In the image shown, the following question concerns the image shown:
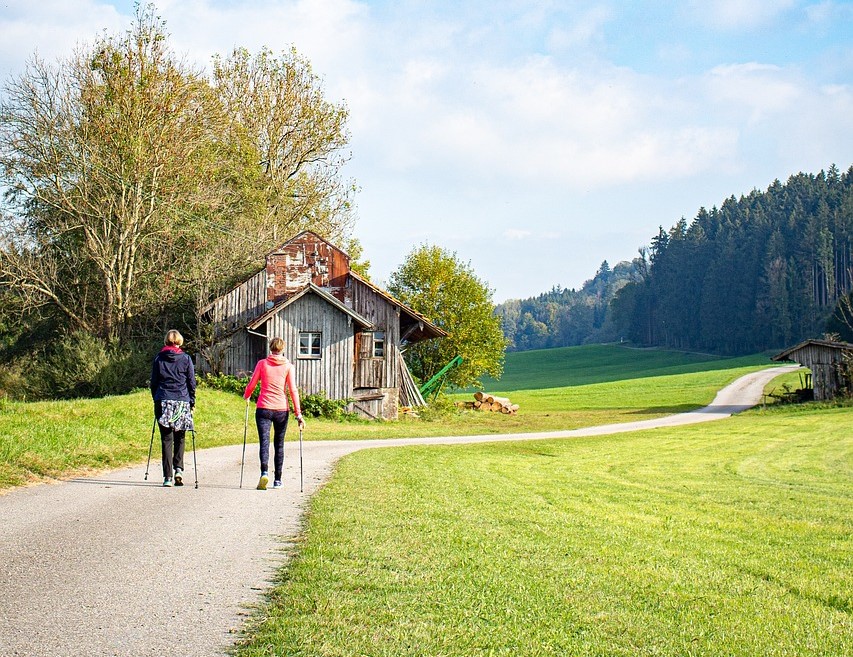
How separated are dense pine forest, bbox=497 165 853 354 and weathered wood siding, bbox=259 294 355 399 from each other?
3343 inches

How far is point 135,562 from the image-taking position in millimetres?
7008

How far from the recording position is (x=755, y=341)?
390ft

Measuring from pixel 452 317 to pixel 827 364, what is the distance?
2409 centimetres

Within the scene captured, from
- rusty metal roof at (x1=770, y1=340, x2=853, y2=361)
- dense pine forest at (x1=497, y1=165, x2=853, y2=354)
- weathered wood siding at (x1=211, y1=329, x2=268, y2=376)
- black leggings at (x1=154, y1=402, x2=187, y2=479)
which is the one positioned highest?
dense pine forest at (x1=497, y1=165, x2=853, y2=354)

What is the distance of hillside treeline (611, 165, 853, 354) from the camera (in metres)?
113

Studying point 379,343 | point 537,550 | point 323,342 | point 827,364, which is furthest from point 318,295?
point 827,364

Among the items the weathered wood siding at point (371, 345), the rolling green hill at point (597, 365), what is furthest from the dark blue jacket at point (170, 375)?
the rolling green hill at point (597, 365)

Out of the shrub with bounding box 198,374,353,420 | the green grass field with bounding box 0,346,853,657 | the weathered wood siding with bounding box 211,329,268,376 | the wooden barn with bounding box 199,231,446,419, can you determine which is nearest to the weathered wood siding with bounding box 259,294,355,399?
the wooden barn with bounding box 199,231,446,419

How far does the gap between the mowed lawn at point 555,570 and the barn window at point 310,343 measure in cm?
1857

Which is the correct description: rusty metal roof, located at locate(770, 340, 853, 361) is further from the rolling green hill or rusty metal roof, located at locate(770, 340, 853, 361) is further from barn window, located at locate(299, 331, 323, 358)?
the rolling green hill

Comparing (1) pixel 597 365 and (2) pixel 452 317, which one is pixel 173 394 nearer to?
(2) pixel 452 317

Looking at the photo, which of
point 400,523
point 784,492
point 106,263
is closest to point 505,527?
point 400,523

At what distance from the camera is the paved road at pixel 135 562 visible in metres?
5.12

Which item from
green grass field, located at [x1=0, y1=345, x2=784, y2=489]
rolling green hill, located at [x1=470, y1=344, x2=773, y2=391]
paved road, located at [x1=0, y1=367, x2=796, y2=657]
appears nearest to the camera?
paved road, located at [x1=0, y1=367, x2=796, y2=657]
